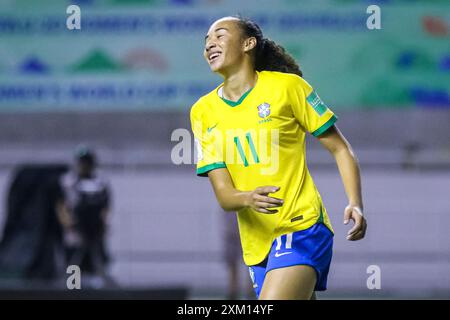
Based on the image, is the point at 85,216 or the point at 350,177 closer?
the point at 350,177

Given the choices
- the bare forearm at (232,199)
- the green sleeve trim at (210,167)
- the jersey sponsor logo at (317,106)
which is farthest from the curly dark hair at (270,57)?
the bare forearm at (232,199)

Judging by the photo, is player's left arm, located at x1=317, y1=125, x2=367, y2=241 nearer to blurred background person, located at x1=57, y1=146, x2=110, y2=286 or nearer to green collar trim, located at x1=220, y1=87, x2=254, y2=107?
green collar trim, located at x1=220, y1=87, x2=254, y2=107

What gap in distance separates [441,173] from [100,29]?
437cm

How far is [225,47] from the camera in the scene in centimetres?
480

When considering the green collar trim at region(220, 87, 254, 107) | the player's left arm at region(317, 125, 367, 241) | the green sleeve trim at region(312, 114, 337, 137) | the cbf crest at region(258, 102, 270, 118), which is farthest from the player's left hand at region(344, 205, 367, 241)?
the green collar trim at region(220, 87, 254, 107)

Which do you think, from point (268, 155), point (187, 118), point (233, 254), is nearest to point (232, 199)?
point (268, 155)

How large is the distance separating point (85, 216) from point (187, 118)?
210 cm

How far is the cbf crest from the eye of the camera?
4.73 m

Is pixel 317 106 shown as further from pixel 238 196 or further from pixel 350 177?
pixel 238 196

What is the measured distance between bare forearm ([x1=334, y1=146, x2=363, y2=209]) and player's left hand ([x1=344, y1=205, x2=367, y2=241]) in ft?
0.27
